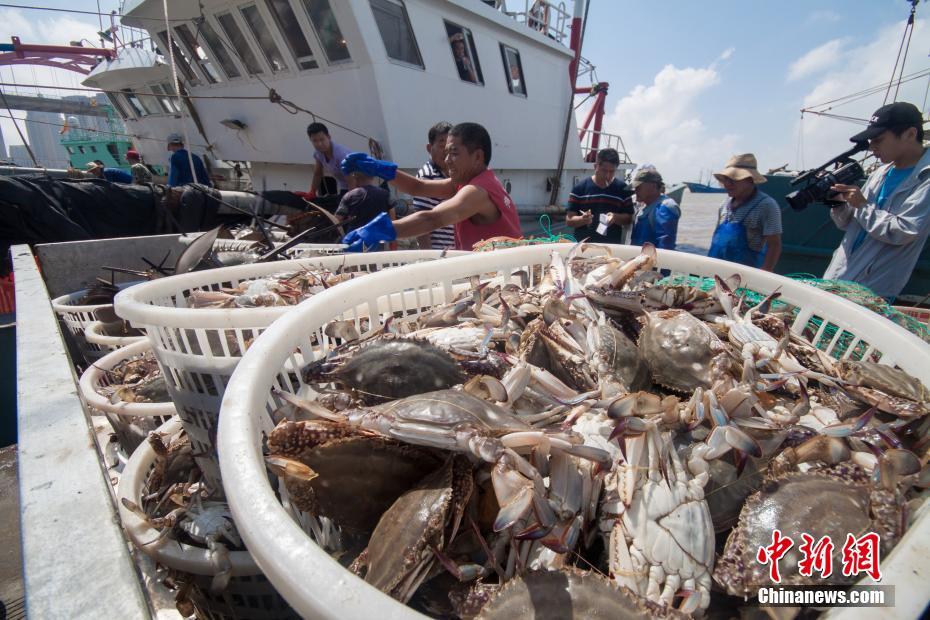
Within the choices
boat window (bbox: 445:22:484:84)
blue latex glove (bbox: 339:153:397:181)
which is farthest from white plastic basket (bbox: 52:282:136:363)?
boat window (bbox: 445:22:484:84)

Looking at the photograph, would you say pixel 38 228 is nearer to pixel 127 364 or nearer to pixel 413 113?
pixel 127 364

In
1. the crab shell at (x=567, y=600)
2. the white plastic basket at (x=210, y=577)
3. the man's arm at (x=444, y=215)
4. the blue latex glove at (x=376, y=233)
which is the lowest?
the white plastic basket at (x=210, y=577)

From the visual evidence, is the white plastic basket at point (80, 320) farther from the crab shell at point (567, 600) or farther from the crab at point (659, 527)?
the crab at point (659, 527)

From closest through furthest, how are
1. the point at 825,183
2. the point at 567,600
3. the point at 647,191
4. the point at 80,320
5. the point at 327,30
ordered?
the point at 567,600
the point at 80,320
the point at 825,183
the point at 647,191
the point at 327,30

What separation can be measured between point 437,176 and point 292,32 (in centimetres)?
567

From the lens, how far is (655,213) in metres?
4.75

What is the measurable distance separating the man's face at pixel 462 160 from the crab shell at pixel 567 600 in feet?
9.63

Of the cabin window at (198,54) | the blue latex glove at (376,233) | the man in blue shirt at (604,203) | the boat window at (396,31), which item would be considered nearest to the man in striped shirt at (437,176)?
the blue latex glove at (376,233)

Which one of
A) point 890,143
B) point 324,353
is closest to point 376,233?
point 324,353

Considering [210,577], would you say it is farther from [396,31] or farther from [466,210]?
[396,31]

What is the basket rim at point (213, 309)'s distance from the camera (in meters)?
1.36

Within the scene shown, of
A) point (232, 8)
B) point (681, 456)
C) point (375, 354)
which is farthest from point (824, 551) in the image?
point (232, 8)

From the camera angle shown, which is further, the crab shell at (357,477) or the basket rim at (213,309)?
the basket rim at (213,309)

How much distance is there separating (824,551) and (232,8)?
1059 cm
